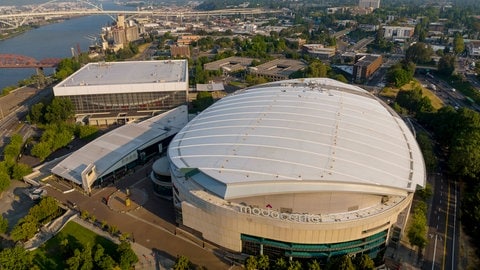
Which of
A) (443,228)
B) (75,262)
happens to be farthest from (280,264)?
(443,228)

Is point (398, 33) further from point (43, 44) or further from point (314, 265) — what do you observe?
point (43, 44)

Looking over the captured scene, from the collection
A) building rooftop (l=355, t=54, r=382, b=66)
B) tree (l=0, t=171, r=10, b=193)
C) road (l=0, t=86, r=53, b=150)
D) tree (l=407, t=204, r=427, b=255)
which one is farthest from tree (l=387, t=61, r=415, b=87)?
tree (l=0, t=171, r=10, b=193)

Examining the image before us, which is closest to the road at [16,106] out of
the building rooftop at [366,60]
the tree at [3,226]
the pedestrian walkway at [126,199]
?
the tree at [3,226]

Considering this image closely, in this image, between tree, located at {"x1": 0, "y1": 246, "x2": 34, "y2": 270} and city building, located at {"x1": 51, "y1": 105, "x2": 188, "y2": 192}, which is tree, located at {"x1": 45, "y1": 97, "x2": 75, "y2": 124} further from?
tree, located at {"x1": 0, "y1": 246, "x2": 34, "y2": 270}

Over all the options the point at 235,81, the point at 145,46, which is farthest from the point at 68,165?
the point at 145,46

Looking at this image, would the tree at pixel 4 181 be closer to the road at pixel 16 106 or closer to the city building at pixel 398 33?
the road at pixel 16 106
